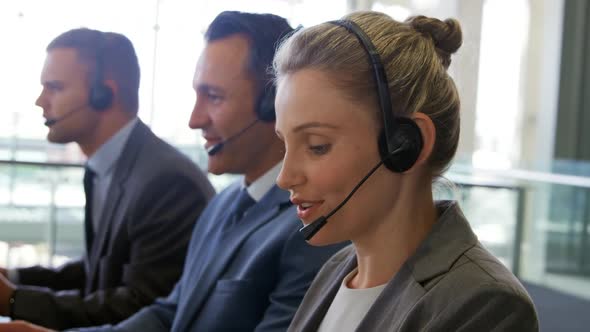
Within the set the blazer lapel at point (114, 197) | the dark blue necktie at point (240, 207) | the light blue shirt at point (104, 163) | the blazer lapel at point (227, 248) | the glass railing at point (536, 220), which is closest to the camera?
the blazer lapel at point (227, 248)

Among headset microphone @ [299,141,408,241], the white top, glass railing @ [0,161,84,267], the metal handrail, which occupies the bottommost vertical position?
glass railing @ [0,161,84,267]

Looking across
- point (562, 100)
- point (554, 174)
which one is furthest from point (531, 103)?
point (554, 174)

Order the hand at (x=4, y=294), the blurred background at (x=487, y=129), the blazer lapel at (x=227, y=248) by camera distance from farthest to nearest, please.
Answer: the blurred background at (x=487, y=129) < the hand at (x=4, y=294) < the blazer lapel at (x=227, y=248)

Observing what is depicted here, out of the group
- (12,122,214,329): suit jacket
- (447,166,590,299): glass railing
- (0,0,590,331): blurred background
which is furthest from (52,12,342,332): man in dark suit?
(447,166,590,299): glass railing

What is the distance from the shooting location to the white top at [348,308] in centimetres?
100

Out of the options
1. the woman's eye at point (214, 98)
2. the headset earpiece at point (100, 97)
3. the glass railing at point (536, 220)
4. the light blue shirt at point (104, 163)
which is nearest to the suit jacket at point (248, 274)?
the woman's eye at point (214, 98)

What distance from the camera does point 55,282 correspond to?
2.17m

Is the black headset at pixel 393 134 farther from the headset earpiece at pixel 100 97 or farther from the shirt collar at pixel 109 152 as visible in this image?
the headset earpiece at pixel 100 97

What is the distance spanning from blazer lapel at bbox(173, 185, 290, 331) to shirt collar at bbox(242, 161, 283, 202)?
0.19 ft

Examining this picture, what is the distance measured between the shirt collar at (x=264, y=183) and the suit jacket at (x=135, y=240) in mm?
392

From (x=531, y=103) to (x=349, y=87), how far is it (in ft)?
13.6

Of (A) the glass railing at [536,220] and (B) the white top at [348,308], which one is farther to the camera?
(A) the glass railing at [536,220]

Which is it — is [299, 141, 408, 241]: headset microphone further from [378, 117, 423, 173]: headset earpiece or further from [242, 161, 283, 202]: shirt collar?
[242, 161, 283, 202]: shirt collar

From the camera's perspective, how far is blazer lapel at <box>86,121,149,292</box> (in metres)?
2.00
